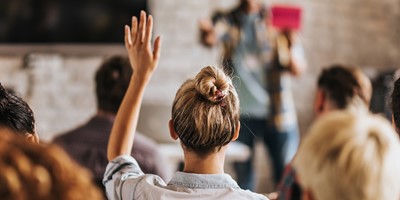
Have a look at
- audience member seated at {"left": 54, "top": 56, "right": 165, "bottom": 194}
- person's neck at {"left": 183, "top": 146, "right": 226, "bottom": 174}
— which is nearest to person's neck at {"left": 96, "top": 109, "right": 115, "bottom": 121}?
audience member seated at {"left": 54, "top": 56, "right": 165, "bottom": 194}

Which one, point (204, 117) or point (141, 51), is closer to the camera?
point (204, 117)

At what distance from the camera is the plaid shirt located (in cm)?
398

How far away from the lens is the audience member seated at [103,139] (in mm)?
2377

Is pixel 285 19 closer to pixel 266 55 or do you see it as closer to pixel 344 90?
pixel 266 55

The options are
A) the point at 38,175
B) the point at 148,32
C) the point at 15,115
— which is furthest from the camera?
the point at 148,32

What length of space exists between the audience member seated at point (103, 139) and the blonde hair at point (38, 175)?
1501 millimetres

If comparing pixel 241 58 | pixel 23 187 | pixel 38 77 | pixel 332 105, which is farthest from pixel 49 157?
pixel 38 77

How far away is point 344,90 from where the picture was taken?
2479mm

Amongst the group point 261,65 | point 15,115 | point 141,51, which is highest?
point 141,51

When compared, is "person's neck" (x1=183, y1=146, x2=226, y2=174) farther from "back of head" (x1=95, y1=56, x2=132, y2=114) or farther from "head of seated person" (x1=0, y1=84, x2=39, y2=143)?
"back of head" (x1=95, y1=56, x2=132, y2=114)

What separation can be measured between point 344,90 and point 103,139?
0.86m

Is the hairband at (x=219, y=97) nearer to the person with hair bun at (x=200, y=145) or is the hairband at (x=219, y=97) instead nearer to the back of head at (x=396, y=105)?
the person with hair bun at (x=200, y=145)

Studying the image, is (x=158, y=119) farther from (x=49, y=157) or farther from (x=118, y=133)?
(x=49, y=157)

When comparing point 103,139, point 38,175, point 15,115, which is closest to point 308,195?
point 38,175
